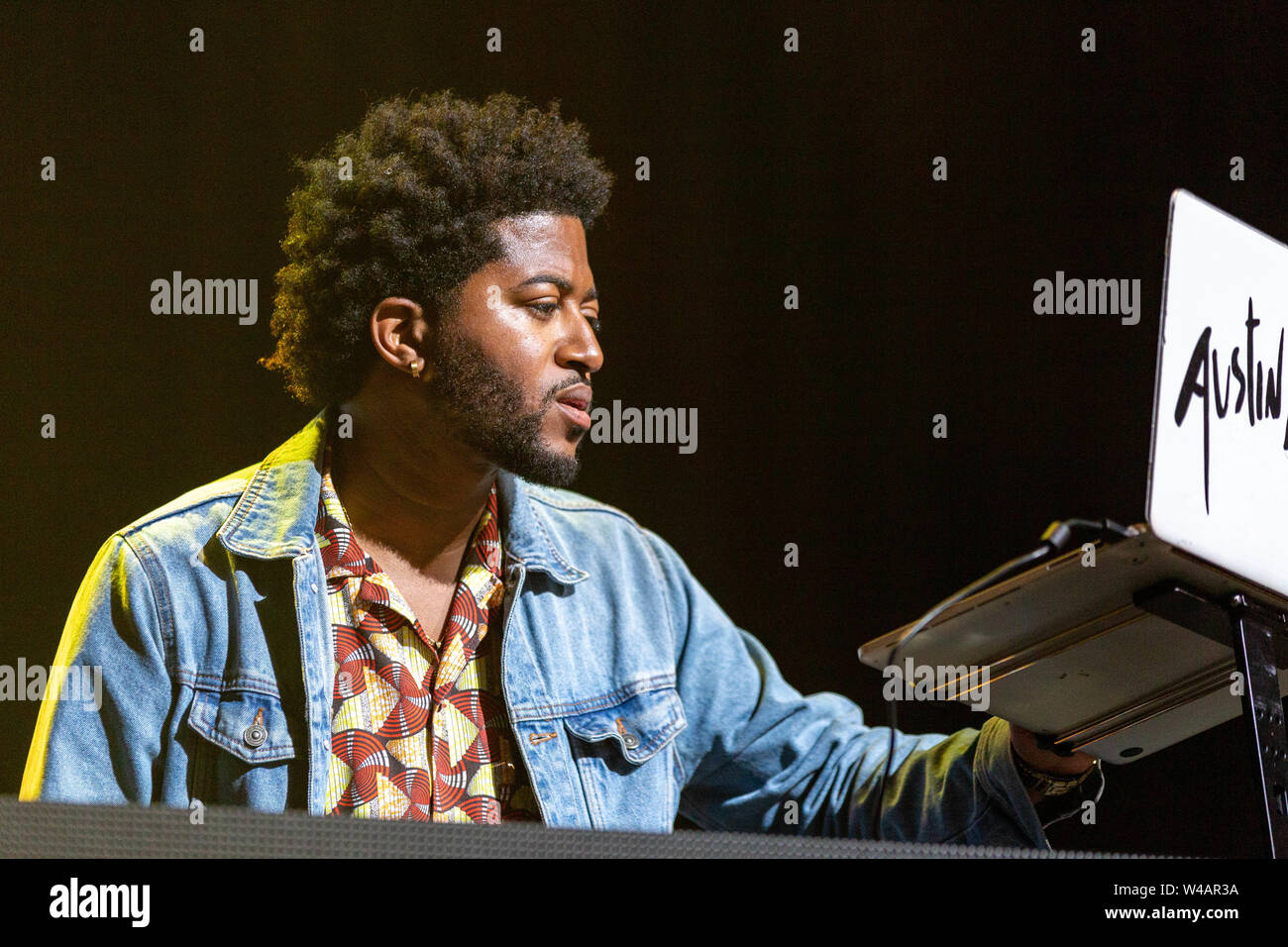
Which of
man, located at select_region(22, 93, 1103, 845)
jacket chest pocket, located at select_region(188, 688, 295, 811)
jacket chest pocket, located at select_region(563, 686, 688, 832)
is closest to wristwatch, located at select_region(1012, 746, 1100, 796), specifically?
man, located at select_region(22, 93, 1103, 845)

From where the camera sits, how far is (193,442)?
1.75 m

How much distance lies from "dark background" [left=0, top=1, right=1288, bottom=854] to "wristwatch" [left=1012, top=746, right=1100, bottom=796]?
402 millimetres

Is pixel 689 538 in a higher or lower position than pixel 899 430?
lower

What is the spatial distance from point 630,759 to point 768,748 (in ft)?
0.71

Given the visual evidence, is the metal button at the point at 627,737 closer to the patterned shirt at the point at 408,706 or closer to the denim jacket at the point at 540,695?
the denim jacket at the point at 540,695

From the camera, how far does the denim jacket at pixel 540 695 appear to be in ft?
4.94

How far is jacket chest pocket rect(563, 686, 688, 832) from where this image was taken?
168 centimetres

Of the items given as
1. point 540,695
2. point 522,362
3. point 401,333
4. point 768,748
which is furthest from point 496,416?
point 768,748

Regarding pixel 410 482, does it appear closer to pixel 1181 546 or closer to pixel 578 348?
pixel 578 348

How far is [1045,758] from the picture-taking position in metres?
1.44

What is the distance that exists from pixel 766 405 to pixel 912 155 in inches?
20.8
